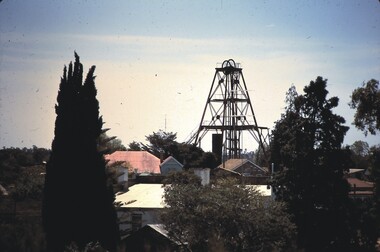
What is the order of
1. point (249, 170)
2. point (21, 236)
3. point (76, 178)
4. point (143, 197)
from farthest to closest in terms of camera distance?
point (249, 170) < point (143, 197) < point (21, 236) < point (76, 178)

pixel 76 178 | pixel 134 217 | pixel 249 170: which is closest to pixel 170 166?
pixel 249 170

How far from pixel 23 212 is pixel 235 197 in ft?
39.0

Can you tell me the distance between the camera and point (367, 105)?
29609 millimetres

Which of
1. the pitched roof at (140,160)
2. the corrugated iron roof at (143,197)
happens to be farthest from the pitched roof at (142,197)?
the pitched roof at (140,160)

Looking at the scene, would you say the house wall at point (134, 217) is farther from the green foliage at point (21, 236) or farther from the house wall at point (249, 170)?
the house wall at point (249, 170)

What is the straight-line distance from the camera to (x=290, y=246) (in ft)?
79.6

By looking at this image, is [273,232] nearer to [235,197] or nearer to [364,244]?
[235,197]

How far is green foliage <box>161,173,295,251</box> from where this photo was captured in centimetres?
2059

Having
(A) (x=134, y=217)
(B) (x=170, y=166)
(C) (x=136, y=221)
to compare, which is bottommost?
(C) (x=136, y=221)

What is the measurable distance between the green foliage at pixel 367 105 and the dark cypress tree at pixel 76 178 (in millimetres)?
17163

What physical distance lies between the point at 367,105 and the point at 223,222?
46.0 feet

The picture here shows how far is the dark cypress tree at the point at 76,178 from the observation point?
1884 centimetres

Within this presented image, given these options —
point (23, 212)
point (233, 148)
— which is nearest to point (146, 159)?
point (233, 148)

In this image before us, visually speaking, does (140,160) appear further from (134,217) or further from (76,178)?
(76,178)
